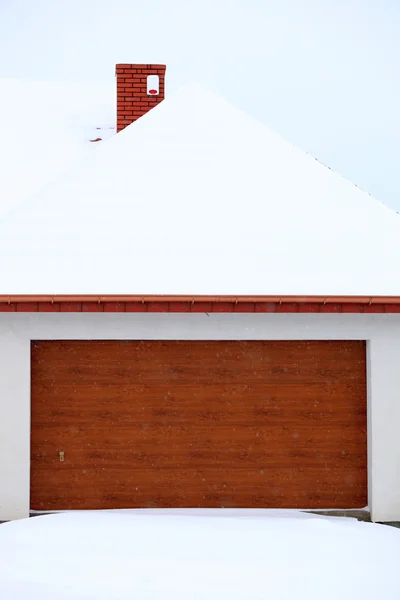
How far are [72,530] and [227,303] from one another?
114 inches

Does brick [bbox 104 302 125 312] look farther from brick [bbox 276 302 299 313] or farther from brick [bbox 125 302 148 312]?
brick [bbox 276 302 299 313]

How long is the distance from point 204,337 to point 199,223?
5.30 feet

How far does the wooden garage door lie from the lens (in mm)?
9117

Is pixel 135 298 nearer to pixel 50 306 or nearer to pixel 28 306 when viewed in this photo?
pixel 50 306

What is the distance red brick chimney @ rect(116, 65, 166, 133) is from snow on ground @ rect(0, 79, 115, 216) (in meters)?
1.04

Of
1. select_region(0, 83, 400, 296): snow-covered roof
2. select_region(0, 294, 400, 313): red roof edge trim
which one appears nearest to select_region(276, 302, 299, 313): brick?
select_region(0, 294, 400, 313): red roof edge trim

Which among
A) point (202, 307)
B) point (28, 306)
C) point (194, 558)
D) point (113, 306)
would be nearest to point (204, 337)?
point (202, 307)

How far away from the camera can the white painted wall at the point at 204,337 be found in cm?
891

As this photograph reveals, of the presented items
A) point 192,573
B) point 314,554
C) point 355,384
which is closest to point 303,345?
point 355,384

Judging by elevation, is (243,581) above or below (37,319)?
below

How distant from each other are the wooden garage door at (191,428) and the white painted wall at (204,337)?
0.67ft

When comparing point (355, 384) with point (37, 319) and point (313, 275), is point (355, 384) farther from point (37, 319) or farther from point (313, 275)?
point (37, 319)

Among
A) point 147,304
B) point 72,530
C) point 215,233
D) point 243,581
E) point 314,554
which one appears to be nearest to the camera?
point 243,581

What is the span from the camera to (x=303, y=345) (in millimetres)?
9250
